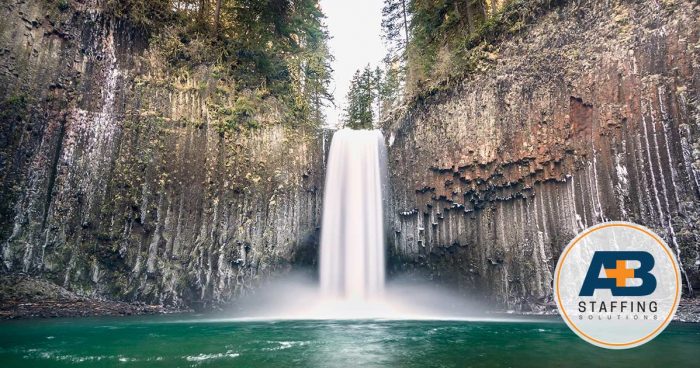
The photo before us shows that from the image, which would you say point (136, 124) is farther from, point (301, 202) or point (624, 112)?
point (624, 112)

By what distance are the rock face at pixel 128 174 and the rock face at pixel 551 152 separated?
6.49m

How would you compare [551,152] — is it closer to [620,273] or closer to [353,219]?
[620,273]

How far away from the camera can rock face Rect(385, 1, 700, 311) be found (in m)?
11.2

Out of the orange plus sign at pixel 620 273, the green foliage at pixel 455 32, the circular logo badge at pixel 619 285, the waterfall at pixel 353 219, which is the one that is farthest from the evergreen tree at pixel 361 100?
the orange plus sign at pixel 620 273

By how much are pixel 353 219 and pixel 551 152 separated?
9.37 meters

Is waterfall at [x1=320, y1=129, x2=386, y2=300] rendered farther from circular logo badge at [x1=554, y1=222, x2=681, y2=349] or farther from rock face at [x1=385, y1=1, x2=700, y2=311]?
circular logo badge at [x1=554, y1=222, x2=681, y2=349]

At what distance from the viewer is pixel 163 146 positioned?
16219mm

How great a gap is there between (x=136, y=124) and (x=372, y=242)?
1174 centimetres

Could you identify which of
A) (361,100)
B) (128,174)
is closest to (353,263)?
(128,174)

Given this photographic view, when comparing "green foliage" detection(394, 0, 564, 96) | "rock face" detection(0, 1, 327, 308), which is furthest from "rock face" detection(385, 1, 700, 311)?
"rock face" detection(0, 1, 327, 308)

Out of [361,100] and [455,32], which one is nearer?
[455,32]

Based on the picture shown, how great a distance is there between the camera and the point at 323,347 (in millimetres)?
7535

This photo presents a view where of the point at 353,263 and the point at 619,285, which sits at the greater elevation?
the point at 353,263

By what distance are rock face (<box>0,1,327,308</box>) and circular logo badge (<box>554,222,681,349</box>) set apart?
1143 cm
